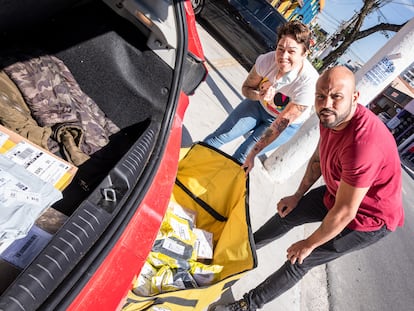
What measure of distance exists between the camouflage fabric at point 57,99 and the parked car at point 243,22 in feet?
21.8

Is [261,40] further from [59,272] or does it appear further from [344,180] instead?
[59,272]

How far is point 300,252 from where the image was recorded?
1.78 meters

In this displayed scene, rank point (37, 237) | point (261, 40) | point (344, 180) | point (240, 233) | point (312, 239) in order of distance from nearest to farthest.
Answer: point (37, 237) → point (344, 180) → point (312, 239) → point (240, 233) → point (261, 40)

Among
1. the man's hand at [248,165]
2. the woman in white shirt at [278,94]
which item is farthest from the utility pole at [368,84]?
the man's hand at [248,165]

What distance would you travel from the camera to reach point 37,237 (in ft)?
3.06

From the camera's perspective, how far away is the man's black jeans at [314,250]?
1792mm

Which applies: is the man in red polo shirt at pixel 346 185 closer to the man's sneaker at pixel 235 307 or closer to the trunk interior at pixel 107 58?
the man's sneaker at pixel 235 307

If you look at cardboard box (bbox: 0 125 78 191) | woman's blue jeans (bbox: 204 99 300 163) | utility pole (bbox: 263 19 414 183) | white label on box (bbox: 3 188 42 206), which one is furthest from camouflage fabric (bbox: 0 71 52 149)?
utility pole (bbox: 263 19 414 183)

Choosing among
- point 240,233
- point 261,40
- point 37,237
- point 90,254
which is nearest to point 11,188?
point 37,237

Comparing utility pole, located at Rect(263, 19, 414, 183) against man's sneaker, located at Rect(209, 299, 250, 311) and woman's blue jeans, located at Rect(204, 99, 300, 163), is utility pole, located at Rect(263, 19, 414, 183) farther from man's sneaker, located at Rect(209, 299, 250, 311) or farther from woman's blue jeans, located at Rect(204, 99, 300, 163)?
man's sneaker, located at Rect(209, 299, 250, 311)

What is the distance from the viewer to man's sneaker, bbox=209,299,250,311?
6.47 feet

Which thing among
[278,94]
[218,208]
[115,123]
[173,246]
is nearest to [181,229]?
[173,246]

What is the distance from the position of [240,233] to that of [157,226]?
0.73 meters

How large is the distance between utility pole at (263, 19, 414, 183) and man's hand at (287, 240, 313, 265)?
2231 mm
